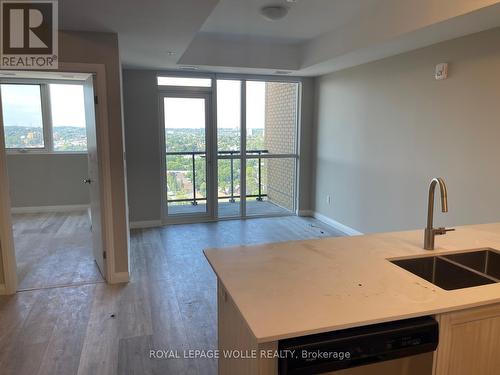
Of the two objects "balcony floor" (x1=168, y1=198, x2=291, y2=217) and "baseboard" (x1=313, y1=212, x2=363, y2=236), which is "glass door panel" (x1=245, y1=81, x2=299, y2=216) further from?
"baseboard" (x1=313, y1=212, x2=363, y2=236)

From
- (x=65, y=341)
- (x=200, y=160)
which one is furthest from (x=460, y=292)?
(x=200, y=160)

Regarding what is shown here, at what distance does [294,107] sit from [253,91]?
764mm

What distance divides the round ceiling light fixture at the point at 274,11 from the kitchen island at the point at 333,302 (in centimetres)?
254

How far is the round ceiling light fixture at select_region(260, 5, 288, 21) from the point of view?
3420 mm

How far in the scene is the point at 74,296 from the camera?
3.27m

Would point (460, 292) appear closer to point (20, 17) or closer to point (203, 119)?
point (20, 17)

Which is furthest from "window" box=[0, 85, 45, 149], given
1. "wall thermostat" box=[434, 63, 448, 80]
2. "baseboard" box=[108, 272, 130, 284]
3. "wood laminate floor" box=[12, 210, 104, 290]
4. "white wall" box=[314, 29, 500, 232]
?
"wall thermostat" box=[434, 63, 448, 80]

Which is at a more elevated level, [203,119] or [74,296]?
[203,119]

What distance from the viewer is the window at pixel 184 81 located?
546cm

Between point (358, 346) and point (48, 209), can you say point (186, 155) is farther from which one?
A: point (358, 346)

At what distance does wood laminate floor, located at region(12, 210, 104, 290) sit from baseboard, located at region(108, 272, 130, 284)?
131 millimetres

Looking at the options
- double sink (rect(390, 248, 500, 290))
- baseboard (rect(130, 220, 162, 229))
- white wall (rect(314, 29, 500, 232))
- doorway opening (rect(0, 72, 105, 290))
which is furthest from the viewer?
doorway opening (rect(0, 72, 105, 290))

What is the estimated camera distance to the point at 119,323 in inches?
111

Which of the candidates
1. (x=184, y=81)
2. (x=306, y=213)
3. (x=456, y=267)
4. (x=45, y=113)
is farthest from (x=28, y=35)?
(x=306, y=213)
